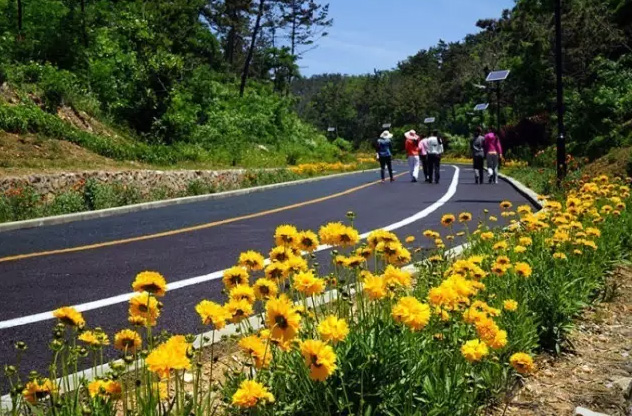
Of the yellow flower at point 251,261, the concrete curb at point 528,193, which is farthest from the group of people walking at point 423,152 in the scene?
the yellow flower at point 251,261

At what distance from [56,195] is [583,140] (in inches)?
733

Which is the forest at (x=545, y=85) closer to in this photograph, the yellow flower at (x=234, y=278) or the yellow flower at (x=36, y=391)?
the yellow flower at (x=234, y=278)

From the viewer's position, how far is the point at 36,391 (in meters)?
2.06

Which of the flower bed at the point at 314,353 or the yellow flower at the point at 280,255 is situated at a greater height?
the yellow flower at the point at 280,255

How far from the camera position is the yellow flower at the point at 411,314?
227 centimetres

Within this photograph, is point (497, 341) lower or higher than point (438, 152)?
higher

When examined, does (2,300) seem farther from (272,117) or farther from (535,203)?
(272,117)

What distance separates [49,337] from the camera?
4.29 m

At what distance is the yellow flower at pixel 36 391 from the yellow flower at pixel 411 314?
1.20m

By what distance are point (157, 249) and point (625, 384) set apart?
5921mm

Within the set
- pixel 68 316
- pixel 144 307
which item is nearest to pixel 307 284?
pixel 144 307

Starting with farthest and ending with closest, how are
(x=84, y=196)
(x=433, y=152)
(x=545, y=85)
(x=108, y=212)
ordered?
(x=545, y=85) < (x=433, y=152) < (x=84, y=196) < (x=108, y=212)

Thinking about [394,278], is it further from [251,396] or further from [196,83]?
[196,83]

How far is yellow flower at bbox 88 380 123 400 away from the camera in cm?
209
